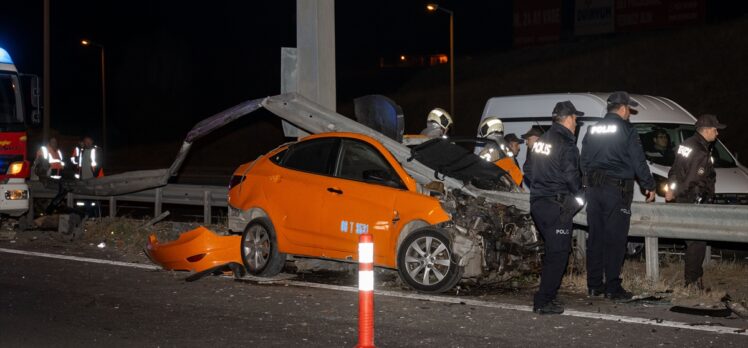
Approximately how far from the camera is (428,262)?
366 inches

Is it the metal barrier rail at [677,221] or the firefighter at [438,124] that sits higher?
the firefighter at [438,124]

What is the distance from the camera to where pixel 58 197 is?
633 inches

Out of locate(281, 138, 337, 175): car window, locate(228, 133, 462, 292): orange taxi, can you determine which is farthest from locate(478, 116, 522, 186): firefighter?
locate(281, 138, 337, 175): car window

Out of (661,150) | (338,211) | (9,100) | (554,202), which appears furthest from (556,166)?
(9,100)

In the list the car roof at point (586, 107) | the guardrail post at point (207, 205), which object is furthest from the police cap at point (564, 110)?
the guardrail post at point (207, 205)

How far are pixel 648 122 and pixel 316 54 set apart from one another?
15.2ft

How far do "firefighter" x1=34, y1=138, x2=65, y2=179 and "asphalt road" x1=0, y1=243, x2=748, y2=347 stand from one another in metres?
7.03

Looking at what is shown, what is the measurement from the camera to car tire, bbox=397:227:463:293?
9172mm

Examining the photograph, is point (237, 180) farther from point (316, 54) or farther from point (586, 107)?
point (586, 107)

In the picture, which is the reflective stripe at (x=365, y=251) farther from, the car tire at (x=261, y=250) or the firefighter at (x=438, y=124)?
the firefighter at (x=438, y=124)

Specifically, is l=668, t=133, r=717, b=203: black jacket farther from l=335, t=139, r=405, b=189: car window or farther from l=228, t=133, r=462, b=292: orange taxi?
l=335, t=139, r=405, b=189: car window

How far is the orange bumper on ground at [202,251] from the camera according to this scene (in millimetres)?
10789

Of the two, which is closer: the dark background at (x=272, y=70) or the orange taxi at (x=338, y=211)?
the orange taxi at (x=338, y=211)

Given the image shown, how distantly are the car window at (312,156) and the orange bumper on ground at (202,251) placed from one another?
1096 mm
